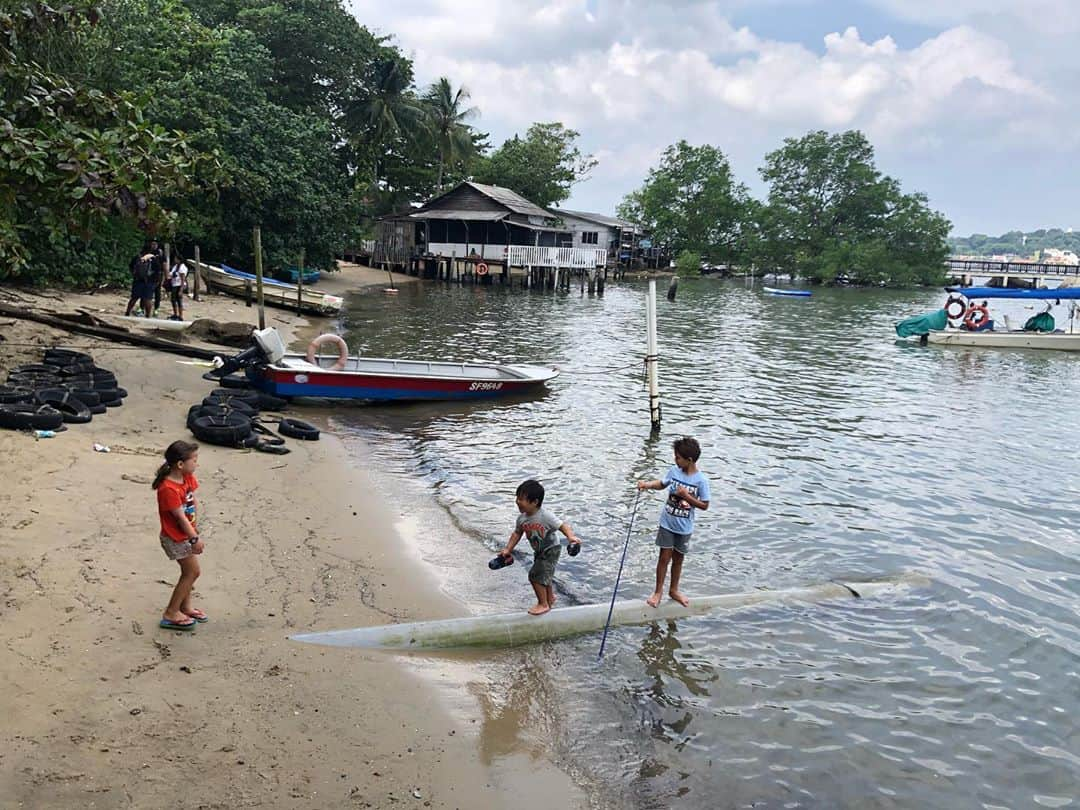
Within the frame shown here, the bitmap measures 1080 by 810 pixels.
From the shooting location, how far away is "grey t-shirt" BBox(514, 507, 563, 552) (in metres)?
6.63

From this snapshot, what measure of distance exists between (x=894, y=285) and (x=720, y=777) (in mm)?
84170

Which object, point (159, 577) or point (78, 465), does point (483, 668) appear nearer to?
point (159, 577)

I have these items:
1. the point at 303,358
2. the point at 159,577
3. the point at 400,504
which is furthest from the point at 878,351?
the point at 159,577

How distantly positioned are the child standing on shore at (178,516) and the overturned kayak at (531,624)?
96 cm

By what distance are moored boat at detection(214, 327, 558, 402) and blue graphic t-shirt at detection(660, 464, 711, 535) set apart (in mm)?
9854

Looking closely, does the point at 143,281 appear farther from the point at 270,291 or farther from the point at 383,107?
the point at 383,107

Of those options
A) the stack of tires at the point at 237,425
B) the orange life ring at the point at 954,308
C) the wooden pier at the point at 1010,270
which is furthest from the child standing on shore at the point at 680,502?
the wooden pier at the point at 1010,270

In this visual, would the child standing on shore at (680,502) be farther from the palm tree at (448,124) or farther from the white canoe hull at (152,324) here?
the palm tree at (448,124)

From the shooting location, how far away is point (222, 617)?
21.0ft

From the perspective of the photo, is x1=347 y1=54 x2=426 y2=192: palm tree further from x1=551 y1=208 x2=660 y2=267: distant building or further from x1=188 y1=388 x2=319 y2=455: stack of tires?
x1=188 y1=388 x2=319 y2=455: stack of tires

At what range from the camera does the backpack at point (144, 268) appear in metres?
19.7

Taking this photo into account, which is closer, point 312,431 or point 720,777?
point 720,777

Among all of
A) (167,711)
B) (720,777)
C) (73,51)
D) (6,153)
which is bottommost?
(720,777)

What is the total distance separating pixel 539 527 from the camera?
6.65 m
